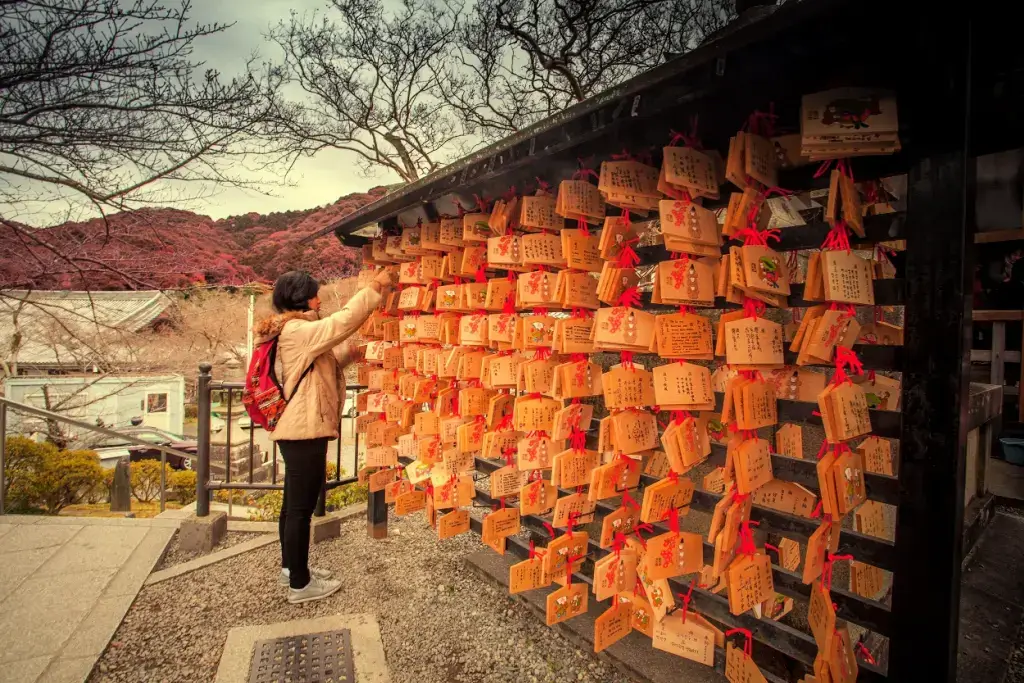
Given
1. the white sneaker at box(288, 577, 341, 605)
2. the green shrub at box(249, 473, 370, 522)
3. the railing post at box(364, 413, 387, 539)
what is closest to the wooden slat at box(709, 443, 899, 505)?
the white sneaker at box(288, 577, 341, 605)

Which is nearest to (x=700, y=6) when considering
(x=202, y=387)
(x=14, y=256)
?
(x=202, y=387)

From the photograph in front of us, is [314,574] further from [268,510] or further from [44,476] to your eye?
[44,476]

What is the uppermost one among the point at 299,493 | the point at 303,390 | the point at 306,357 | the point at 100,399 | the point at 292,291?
the point at 292,291

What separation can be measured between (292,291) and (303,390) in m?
0.68

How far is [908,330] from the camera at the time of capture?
1.71 meters

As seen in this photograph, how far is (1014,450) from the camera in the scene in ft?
17.8

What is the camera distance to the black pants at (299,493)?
339cm

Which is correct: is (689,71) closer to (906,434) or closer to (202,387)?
(906,434)

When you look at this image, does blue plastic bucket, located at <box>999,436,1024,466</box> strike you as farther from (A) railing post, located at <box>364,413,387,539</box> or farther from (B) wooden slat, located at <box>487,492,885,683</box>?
(A) railing post, located at <box>364,413,387,539</box>

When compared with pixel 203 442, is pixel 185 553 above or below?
below

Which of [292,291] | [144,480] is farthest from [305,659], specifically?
[144,480]

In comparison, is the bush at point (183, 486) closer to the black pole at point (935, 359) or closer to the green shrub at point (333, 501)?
the green shrub at point (333, 501)

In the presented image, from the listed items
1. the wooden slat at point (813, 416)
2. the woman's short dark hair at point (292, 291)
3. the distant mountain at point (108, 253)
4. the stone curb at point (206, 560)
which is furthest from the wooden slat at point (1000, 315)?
the stone curb at point (206, 560)

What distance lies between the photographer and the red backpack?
11.1 feet
